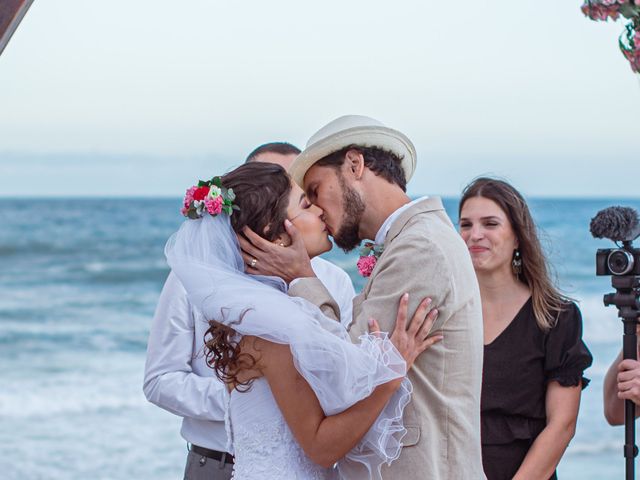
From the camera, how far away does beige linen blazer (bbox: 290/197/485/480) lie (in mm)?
2742

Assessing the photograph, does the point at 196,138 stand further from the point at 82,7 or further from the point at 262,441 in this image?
the point at 262,441

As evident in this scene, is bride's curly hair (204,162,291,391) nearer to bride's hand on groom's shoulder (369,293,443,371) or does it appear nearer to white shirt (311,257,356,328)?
bride's hand on groom's shoulder (369,293,443,371)

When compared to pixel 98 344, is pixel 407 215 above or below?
above

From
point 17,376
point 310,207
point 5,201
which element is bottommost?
point 17,376

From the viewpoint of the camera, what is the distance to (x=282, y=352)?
2729 millimetres

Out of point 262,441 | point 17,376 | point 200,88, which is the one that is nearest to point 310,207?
point 262,441

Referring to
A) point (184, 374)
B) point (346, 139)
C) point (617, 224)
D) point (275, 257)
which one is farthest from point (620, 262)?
point (184, 374)

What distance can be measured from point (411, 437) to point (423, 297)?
395mm

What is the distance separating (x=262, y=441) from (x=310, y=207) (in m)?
0.71

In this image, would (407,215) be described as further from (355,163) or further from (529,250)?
(529,250)

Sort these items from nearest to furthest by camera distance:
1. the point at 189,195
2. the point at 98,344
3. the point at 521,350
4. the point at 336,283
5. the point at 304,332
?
the point at 304,332, the point at 189,195, the point at 521,350, the point at 336,283, the point at 98,344

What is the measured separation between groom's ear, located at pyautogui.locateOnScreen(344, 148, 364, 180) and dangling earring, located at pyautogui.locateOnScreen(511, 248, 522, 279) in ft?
3.81

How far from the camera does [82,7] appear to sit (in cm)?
1697

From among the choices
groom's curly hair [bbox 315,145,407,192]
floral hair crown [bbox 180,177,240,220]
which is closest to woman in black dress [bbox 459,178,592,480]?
groom's curly hair [bbox 315,145,407,192]
